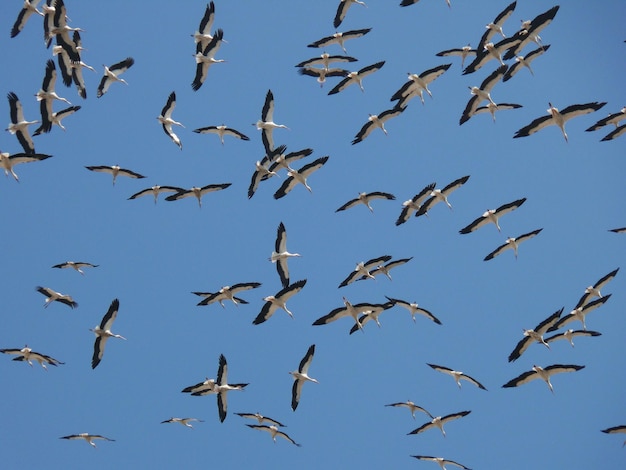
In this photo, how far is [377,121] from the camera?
42562 millimetres

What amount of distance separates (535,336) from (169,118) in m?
17.8

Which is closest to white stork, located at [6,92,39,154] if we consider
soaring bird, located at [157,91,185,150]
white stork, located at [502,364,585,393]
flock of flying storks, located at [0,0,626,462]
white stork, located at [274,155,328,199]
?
flock of flying storks, located at [0,0,626,462]

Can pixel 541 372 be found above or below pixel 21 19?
below

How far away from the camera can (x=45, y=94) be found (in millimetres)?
39312

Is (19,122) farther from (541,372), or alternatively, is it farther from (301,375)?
(541,372)

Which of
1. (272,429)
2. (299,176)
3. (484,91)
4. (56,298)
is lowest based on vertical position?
(272,429)

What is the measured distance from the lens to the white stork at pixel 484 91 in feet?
138

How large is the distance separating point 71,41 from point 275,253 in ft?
36.9

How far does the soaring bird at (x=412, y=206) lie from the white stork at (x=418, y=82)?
4028mm

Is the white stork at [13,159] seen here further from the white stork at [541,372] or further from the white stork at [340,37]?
the white stork at [541,372]

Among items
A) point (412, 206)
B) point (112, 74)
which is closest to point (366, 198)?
point (412, 206)

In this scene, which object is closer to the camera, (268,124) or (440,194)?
(268,124)

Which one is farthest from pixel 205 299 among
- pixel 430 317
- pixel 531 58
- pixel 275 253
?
pixel 531 58

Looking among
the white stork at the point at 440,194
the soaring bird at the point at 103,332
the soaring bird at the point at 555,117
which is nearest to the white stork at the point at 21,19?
the soaring bird at the point at 103,332
